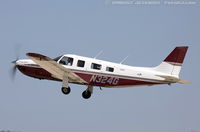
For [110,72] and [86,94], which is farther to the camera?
[86,94]

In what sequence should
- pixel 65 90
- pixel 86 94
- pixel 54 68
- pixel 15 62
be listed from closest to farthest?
pixel 54 68 < pixel 65 90 < pixel 86 94 < pixel 15 62

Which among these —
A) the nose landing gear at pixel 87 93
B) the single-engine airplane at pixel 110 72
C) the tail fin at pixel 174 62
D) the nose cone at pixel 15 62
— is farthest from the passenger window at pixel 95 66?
the nose cone at pixel 15 62

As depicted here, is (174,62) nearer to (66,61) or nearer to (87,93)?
(87,93)

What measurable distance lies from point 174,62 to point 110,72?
3778mm

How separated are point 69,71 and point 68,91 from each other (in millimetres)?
1404

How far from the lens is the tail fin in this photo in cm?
2372

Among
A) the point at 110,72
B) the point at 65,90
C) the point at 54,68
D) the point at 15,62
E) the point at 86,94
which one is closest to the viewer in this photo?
the point at 54,68

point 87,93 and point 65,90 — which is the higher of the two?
point 65,90

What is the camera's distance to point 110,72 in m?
23.8

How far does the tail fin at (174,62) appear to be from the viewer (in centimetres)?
2372

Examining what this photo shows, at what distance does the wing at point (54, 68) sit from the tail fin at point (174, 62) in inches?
188

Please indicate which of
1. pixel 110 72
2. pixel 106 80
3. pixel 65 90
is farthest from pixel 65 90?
pixel 110 72

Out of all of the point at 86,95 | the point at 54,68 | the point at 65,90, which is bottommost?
the point at 86,95

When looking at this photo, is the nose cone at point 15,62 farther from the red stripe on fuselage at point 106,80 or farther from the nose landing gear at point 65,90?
the red stripe on fuselage at point 106,80
